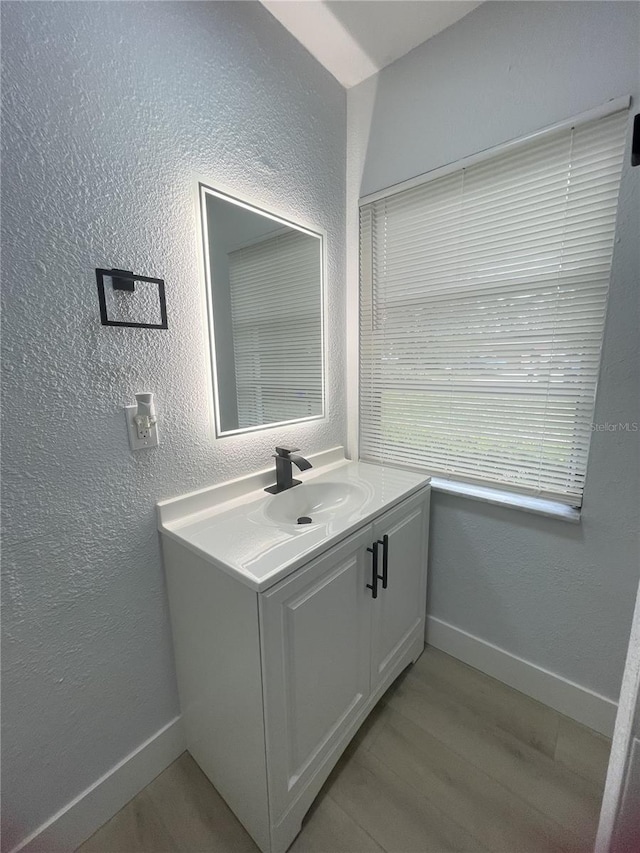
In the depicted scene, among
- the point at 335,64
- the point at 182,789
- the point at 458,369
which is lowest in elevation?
the point at 182,789

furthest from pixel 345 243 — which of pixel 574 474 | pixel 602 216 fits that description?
pixel 574 474

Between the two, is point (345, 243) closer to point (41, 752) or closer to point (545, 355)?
point (545, 355)

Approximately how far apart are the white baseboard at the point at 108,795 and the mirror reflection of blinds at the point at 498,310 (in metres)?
1.36

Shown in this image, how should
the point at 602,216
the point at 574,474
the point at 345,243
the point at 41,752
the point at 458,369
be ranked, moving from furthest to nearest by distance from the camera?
1. the point at 345,243
2. the point at 458,369
3. the point at 574,474
4. the point at 602,216
5. the point at 41,752

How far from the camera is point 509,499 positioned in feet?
4.38

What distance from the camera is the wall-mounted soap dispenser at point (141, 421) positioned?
0.98 m

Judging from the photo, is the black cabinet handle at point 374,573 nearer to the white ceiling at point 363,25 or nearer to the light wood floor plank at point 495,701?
the light wood floor plank at point 495,701

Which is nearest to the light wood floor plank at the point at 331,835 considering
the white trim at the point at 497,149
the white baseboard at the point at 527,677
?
the white baseboard at the point at 527,677

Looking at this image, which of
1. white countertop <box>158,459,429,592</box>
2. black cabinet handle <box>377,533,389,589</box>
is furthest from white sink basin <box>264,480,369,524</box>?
black cabinet handle <box>377,533,389,589</box>

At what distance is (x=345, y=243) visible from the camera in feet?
5.42

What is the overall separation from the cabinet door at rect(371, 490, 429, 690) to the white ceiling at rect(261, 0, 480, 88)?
69.1 inches

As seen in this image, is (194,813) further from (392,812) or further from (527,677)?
(527,677)

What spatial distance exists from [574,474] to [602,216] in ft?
2.75

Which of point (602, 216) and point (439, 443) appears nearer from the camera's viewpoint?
point (602, 216)
